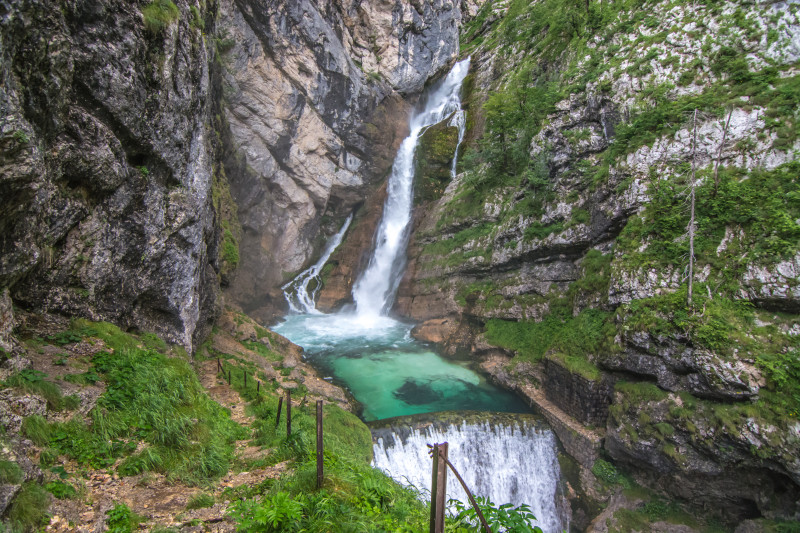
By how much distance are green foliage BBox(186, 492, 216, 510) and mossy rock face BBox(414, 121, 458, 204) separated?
25543mm

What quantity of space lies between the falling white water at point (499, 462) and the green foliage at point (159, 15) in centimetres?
1334

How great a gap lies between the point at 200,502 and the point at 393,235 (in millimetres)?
24945

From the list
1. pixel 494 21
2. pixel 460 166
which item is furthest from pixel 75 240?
pixel 494 21

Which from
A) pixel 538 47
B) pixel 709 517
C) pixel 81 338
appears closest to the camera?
pixel 81 338

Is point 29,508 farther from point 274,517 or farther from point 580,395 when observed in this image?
point 580,395

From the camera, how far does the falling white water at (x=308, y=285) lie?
2878 centimetres

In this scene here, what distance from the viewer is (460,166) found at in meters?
28.5

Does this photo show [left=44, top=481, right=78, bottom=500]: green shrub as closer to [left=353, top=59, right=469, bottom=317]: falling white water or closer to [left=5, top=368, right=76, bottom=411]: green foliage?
[left=5, top=368, right=76, bottom=411]: green foliage

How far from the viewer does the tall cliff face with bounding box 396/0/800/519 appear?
10484 mm

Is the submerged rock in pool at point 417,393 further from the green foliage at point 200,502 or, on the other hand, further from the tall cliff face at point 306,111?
the tall cliff face at point 306,111

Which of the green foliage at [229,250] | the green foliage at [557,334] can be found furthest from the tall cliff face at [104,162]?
the green foliage at [557,334]

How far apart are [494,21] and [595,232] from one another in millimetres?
32882

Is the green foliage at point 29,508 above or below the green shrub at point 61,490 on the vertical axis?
above

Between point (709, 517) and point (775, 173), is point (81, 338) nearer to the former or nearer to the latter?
point (709, 517)
